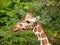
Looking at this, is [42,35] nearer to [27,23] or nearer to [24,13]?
[27,23]

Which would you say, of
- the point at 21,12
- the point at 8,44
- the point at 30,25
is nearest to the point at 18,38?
the point at 8,44

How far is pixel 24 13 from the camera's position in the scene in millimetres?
4102

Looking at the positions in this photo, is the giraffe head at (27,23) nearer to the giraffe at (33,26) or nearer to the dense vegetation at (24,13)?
the giraffe at (33,26)

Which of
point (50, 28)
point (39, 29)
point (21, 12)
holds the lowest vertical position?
point (50, 28)

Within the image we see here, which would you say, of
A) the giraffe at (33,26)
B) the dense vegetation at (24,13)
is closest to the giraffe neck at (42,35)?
the giraffe at (33,26)

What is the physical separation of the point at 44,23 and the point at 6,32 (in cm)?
72

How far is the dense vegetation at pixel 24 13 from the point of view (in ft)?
11.9

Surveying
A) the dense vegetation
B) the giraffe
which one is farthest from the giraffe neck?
the dense vegetation

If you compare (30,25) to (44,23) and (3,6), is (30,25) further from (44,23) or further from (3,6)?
(3,6)

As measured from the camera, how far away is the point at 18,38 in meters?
4.18

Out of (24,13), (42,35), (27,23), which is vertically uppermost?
(27,23)

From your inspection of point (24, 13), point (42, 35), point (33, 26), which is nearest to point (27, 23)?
point (33, 26)

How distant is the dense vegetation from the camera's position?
3613 mm

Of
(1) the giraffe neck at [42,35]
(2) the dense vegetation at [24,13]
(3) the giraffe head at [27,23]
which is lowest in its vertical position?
(2) the dense vegetation at [24,13]
